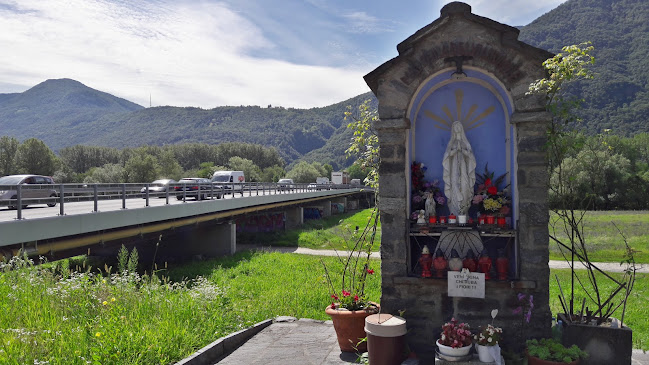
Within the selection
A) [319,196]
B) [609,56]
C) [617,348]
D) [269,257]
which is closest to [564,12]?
[609,56]

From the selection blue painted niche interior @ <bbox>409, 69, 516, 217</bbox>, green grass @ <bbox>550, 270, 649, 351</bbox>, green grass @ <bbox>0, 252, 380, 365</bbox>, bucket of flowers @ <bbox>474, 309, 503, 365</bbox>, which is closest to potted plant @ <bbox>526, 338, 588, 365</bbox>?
bucket of flowers @ <bbox>474, 309, 503, 365</bbox>

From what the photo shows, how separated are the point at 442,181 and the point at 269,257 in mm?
17434

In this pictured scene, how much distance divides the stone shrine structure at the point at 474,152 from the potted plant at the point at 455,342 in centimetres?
111

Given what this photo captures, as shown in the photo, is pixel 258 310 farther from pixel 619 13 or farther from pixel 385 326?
pixel 619 13

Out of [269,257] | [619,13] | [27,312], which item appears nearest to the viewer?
[27,312]

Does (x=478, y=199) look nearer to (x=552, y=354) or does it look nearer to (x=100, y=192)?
(x=552, y=354)

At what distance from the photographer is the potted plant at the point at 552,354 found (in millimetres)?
5516

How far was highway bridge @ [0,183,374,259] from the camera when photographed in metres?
11.9

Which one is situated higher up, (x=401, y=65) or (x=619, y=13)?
(x=619, y=13)

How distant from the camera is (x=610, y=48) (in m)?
136

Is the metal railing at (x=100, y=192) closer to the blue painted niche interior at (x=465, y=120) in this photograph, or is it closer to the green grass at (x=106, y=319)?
the green grass at (x=106, y=319)

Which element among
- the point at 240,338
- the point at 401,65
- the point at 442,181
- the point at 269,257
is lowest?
the point at 269,257

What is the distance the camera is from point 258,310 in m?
9.92

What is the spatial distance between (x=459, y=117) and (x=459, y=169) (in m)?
0.92
